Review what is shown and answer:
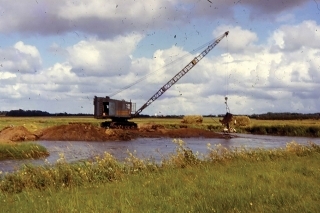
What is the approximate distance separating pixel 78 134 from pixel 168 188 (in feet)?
158

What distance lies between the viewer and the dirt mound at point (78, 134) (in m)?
58.9

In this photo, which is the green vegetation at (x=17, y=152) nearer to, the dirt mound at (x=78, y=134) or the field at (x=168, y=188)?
the field at (x=168, y=188)

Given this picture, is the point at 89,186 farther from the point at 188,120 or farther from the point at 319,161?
the point at 188,120

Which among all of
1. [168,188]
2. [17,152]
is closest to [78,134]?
[17,152]

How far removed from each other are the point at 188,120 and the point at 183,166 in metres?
78.9

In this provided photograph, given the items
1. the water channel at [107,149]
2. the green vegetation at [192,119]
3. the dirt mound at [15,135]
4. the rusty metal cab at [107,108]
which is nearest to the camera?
the water channel at [107,149]

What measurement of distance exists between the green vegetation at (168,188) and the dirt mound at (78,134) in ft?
131

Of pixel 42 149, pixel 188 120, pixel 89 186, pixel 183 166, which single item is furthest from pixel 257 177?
pixel 188 120

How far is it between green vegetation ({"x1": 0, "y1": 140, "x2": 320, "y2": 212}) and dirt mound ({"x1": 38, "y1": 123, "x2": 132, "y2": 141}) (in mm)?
39990

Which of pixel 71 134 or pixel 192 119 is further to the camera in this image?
pixel 192 119

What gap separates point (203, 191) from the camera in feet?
41.4

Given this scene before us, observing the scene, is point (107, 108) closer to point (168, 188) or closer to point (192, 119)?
point (192, 119)

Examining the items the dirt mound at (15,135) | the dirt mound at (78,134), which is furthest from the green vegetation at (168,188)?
the dirt mound at (78,134)

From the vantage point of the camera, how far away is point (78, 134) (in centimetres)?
6012
